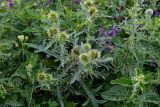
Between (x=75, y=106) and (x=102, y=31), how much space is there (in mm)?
482

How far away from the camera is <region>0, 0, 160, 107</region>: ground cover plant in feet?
6.82

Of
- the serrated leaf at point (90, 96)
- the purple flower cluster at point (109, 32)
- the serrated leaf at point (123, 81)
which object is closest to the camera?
the serrated leaf at point (123, 81)

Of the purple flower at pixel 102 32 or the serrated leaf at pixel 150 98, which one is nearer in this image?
the serrated leaf at pixel 150 98

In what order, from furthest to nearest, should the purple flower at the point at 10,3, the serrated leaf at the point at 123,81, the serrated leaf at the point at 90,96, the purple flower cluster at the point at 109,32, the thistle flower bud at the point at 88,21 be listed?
1. the purple flower at the point at 10,3
2. the purple flower cluster at the point at 109,32
3. the thistle flower bud at the point at 88,21
4. the serrated leaf at the point at 90,96
5. the serrated leaf at the point at 123,81

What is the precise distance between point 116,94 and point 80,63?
0.24 metres

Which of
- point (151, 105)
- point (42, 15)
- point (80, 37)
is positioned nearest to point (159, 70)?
point (151, 105)

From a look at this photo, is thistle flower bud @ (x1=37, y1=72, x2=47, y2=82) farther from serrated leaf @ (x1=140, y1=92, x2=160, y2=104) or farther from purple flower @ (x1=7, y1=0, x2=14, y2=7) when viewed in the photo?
purple flower @ (x1=7, y1=0, x2=14, y2=7)

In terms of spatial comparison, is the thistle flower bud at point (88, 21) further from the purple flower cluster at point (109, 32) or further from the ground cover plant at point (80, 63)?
the purple flower cluster at point (109, 32)

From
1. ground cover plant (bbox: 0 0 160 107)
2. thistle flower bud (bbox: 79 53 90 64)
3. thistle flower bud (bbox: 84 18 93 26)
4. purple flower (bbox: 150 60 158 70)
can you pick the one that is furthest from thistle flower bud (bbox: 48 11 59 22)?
purple flower (bbox: 150 60 158 70)

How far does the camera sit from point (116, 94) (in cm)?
208

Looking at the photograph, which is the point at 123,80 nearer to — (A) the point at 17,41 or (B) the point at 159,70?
(B) the point at 159,70

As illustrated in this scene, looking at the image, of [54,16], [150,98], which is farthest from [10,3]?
[150,98]

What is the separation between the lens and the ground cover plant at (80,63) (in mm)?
2078

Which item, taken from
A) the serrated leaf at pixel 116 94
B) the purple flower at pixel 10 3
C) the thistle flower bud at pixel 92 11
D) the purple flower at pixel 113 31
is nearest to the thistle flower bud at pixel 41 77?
the serrated leaf at pixel 116 94
